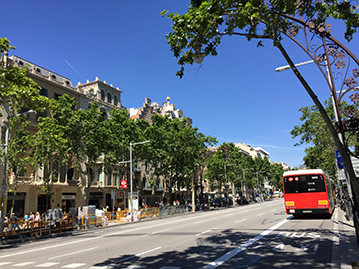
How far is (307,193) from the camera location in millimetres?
19234

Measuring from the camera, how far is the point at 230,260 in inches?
323

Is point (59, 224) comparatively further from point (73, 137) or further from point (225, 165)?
point (225, 165)

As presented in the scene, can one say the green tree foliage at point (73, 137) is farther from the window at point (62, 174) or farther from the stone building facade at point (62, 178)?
the stone building facade at point (62, 178)

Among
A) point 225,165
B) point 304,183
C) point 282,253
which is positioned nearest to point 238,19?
point 282,253

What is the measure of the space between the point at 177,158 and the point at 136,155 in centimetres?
695

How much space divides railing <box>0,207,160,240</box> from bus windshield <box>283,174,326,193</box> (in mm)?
16428

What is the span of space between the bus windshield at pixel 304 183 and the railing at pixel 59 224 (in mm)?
16428

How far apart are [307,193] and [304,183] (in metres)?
0.67

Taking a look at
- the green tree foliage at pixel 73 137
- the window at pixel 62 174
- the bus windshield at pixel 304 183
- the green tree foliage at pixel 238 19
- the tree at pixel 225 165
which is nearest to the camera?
the green tree foliage at pixel 238 19

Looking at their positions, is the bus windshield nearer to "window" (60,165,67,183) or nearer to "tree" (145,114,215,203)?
"tree" (145,114,215,203)

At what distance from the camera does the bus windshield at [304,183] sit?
19.2 meters

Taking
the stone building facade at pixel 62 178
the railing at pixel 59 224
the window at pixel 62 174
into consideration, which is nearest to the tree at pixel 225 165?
the stone building facade at pixel 62 178

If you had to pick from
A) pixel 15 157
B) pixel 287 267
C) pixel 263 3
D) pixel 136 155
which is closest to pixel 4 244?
pixel 15 157

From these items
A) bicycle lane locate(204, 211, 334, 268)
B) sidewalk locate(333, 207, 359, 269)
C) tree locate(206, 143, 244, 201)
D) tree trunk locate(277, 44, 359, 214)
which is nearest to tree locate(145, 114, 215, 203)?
tree locate(206, 143, 244, 201)
